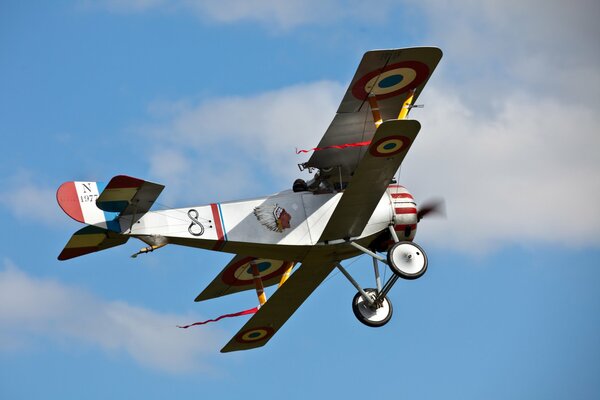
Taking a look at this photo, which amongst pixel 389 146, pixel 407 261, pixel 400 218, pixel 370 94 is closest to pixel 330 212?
pixel 400 218

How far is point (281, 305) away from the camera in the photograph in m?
22.3

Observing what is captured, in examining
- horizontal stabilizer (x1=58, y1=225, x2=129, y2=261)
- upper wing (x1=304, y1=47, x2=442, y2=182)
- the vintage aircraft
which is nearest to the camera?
the vintage aircraft

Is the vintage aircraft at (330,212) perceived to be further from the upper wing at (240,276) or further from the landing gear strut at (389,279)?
the upper wing at (240,276)

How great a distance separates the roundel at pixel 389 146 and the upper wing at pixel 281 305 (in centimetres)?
248

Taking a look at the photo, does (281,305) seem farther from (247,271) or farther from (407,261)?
(407,261)

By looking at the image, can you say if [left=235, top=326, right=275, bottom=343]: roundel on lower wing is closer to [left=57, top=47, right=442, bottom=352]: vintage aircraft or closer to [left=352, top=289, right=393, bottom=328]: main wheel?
[left=57, top=47, right=442, bottom=352]: vintage aircraft

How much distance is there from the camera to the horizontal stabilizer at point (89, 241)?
63.6 ft

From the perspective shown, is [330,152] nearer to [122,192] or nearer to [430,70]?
[430,70]

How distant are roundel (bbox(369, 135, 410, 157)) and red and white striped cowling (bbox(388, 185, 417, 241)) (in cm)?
177

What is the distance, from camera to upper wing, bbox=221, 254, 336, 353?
21.4 m

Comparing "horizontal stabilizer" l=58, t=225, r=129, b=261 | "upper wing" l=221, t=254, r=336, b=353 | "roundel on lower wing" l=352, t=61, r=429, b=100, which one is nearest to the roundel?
"roundel on lower wing" l=352, t=61, r=429, b=100

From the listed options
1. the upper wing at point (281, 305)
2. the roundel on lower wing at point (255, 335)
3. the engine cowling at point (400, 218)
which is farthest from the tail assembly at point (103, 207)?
the engine cowling at point (400, 218)

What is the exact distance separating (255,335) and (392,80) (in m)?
5.69

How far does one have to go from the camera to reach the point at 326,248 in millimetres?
20734
